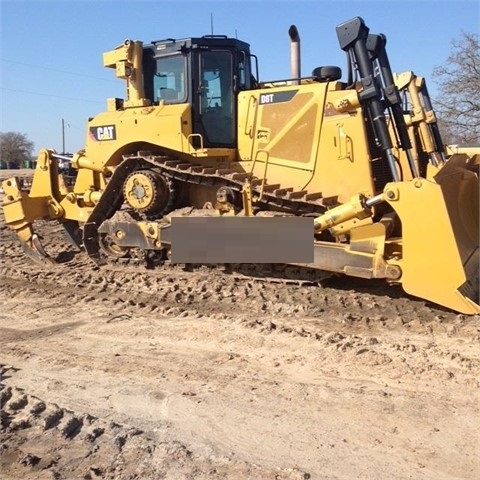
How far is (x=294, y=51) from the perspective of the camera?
890 cm

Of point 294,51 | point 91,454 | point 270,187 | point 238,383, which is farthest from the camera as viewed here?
point 294,51

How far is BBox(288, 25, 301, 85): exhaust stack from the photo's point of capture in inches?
348

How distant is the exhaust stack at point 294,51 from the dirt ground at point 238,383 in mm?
3289

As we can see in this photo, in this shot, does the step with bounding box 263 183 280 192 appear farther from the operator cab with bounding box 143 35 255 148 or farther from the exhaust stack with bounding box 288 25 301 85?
the exhaust stack with bounding box 288 25 301 85

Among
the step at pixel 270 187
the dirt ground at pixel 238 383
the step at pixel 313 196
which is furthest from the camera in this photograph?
the step at pixel 270 187

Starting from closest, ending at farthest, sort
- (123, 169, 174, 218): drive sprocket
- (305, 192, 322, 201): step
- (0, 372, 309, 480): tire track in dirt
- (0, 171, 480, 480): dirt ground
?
(0, 372, 309, 480): tire track in dirt < (0, 171, 480, 480): dirt ground < (305, 192, 322, 201): step < (123, 169, 174, 218): drive sprocket

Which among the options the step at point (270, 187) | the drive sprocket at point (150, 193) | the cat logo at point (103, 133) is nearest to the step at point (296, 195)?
the step at point (270, 187)

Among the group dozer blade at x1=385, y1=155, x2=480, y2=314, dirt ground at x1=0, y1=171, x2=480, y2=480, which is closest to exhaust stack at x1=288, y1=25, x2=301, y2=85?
dirt ground at x1=0, y1=171, x2=480, y2=480

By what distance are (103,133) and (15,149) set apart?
229 ft

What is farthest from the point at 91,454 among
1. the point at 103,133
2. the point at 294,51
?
the point at 294,51

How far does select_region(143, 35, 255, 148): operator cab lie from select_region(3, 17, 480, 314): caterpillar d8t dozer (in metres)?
0.02

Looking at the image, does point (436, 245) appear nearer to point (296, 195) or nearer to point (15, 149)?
point (296, 195)

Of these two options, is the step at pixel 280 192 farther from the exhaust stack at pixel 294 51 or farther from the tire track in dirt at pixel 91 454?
the tire track in dirt at pixel 91 454

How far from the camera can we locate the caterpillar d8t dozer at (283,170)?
606 centimetres
